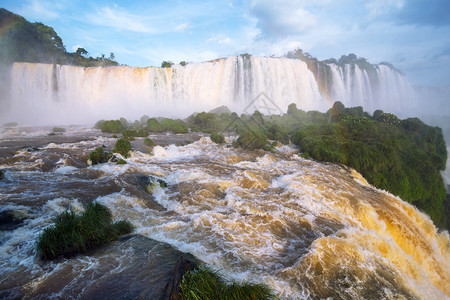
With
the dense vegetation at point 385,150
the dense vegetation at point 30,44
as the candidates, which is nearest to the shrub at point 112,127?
the dense vegetation at point 385,150

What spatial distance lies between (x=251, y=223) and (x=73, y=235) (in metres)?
4.70

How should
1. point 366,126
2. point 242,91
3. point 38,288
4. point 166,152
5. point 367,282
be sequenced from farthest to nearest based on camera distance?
1. point 242,91
2. point 366,126
3. point 166,152
4. point 367,282
5. point 38,288

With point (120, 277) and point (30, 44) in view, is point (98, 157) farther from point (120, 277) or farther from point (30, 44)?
point (30, 44)

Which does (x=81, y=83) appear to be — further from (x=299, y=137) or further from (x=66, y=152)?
(x=299, y=137)

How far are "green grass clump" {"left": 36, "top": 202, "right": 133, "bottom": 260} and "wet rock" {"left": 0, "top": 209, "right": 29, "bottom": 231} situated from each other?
168 cm

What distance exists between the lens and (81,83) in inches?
1468

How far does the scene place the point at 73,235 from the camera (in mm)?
4980

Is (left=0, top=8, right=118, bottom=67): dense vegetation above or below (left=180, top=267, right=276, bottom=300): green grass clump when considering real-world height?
above

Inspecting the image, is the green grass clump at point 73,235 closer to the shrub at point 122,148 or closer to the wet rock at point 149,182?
the wet rock at point 149,182

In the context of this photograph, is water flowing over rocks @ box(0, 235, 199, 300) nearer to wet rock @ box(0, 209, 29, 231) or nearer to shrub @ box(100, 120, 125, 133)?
wet rock @ box(0, 209, 29, 231)

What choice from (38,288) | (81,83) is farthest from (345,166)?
(81,83)

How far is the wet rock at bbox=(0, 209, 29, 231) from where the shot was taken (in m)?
5.96

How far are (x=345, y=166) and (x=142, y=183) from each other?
12461 millimetres

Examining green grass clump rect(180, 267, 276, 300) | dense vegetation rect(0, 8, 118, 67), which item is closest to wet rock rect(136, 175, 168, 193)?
green grass clump rect(180, 267, 276, 300)
